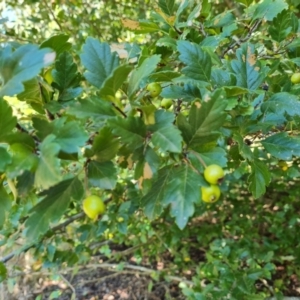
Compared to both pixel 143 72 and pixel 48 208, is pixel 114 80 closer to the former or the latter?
pixel 143 72

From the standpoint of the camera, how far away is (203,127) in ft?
2.49

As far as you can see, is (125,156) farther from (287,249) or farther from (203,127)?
(287,249)

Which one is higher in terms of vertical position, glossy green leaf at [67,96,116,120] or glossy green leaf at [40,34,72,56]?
glossy green leaf at [40,34,72,56]

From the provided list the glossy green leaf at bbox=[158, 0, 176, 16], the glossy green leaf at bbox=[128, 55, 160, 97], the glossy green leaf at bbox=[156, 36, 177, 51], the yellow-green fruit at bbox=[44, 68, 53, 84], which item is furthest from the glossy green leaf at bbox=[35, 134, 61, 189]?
the glossy green leaf at bbox=[158, 0, 176, 16]

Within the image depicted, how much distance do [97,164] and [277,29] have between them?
83 centimetres

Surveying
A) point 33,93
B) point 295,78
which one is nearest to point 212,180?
point 33,93

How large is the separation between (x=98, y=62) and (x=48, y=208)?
0.31 meters

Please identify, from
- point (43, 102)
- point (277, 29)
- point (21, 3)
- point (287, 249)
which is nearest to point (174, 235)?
point (287, 249)

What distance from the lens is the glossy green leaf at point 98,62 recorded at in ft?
2.55

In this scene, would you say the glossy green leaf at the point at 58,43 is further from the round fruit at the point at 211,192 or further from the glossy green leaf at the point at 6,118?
the round fruit at the point at 211,192

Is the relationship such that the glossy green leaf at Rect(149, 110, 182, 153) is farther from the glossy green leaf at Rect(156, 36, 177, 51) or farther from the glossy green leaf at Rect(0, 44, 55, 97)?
the glossy green leaf at Rect(156, 36, 177, 51)

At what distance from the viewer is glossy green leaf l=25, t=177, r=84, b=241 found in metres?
0.69

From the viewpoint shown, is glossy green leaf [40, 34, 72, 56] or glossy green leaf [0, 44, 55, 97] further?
glossy green leaf [40, 34, 72, 56]

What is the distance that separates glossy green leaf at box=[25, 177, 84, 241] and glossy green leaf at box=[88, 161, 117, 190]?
50 millimetres
